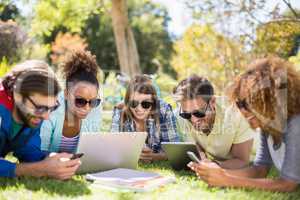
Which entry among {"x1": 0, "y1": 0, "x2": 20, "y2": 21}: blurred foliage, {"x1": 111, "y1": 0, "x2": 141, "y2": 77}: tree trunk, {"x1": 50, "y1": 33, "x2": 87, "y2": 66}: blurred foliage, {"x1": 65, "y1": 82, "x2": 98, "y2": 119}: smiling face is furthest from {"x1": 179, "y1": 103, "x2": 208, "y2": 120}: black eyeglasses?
{"x1": 50, "y1": 33, "x2": 87, "y2": 66}: blurred foliage

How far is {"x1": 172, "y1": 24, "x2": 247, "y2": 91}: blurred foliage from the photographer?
1520cm

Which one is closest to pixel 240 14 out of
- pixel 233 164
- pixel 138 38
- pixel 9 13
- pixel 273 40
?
pixel 273 40

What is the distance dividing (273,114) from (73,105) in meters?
1.82

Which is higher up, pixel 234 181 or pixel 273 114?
pixel 273 114

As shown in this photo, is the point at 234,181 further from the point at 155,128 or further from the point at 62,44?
the point at 62,44

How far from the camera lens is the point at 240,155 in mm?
4020

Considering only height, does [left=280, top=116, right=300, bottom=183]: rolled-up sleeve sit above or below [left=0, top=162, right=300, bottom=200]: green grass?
above

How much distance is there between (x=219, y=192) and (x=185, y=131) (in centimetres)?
179

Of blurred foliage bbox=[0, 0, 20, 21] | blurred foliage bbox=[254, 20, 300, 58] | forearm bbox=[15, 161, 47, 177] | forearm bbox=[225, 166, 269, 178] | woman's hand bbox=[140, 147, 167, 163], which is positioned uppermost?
blurred foliage bbox=[0, 0, 20, 21]

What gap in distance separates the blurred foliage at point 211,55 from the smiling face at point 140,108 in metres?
9.83

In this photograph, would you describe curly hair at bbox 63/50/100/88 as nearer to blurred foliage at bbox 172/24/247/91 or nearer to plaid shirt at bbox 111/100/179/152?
plaid shirt at bbox 111/100/179/152

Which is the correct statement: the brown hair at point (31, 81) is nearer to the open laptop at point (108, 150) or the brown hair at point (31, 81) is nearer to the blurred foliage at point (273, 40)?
the open laptop at point (108, 150)

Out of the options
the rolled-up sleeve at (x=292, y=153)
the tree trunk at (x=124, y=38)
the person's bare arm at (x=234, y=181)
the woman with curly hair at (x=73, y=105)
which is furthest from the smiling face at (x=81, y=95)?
the tree trunk at (x=124, y=38)

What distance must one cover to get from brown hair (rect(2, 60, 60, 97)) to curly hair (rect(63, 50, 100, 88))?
98 centimetres
